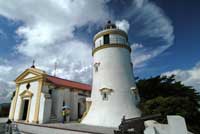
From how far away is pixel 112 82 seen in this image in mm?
13148

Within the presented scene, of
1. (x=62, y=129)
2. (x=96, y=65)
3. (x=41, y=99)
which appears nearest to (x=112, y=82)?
(x=96, y=65)

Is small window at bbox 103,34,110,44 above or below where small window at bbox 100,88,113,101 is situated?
above

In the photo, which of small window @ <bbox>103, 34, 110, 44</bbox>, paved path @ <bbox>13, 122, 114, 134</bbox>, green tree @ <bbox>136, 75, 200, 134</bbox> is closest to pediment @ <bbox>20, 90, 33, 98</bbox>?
paved path @ <bbox>13, 122, 114, 134</bbox>

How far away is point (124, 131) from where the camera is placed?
673cm

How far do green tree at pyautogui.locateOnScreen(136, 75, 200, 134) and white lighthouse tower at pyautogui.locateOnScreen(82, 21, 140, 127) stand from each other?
180 cm

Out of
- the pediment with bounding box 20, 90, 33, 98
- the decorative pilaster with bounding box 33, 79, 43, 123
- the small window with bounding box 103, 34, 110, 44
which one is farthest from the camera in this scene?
the pediment with bounding box 20, 90, 33, 98

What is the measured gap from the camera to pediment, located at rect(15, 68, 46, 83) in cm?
1744

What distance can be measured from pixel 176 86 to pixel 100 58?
9883 mm

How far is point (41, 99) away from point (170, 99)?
44.5 ft

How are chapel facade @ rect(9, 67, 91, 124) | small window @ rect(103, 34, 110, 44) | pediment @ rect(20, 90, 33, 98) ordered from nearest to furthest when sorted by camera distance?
small window @ rect(103, 34, 110, 44), chapel facade @ rect(9, 67, 91, 124), pediment @ rect(20, 90, 33, 98)

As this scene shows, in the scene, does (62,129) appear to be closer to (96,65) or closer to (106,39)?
(96,65)

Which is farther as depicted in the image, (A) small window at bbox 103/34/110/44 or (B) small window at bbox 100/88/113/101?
(A) small window at bbox 103/34/110/44

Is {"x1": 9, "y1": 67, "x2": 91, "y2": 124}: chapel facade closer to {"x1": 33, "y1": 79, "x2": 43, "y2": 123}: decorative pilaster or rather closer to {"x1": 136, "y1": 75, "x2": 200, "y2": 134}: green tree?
{"x1": 33, "y1": 79, "x2": 43, "y2": 123}: decorative pilaster

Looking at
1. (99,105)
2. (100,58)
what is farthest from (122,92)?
(100,58)
